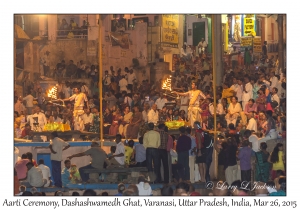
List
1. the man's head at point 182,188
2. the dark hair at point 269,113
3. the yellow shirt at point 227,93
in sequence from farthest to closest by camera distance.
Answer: the yellow shirt at point 227,93
the dark hair at point 269,113
the man's head at point 182,188

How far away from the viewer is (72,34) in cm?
4309

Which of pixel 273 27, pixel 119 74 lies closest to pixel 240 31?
pixel 273 27

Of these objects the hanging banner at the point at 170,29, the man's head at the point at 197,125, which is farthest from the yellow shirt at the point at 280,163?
the hanging banner at the point at 170,29

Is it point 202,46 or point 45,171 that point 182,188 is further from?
point 202,46

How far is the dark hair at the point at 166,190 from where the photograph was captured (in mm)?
26000

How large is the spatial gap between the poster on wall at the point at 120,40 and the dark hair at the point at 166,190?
52.1ft

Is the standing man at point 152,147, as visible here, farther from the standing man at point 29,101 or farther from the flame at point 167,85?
the flame at point 167,85

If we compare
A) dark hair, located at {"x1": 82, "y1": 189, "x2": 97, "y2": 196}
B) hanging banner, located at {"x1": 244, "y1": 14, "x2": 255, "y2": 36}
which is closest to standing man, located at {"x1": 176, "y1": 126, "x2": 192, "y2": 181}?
dark hair, located at {"x1": 82, "y1": 189, "x2": 97, "y2": 196}

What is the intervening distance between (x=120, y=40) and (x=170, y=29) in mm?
2370

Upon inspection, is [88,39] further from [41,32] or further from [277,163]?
[277,163]

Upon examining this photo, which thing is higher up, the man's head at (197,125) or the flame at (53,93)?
the flame at (53,93)

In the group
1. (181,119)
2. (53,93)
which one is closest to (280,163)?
(181,119)

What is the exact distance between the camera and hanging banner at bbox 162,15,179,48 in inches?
1651

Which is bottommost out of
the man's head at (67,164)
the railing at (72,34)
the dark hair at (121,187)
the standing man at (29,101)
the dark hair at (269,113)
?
the dark hair at (121,187)
